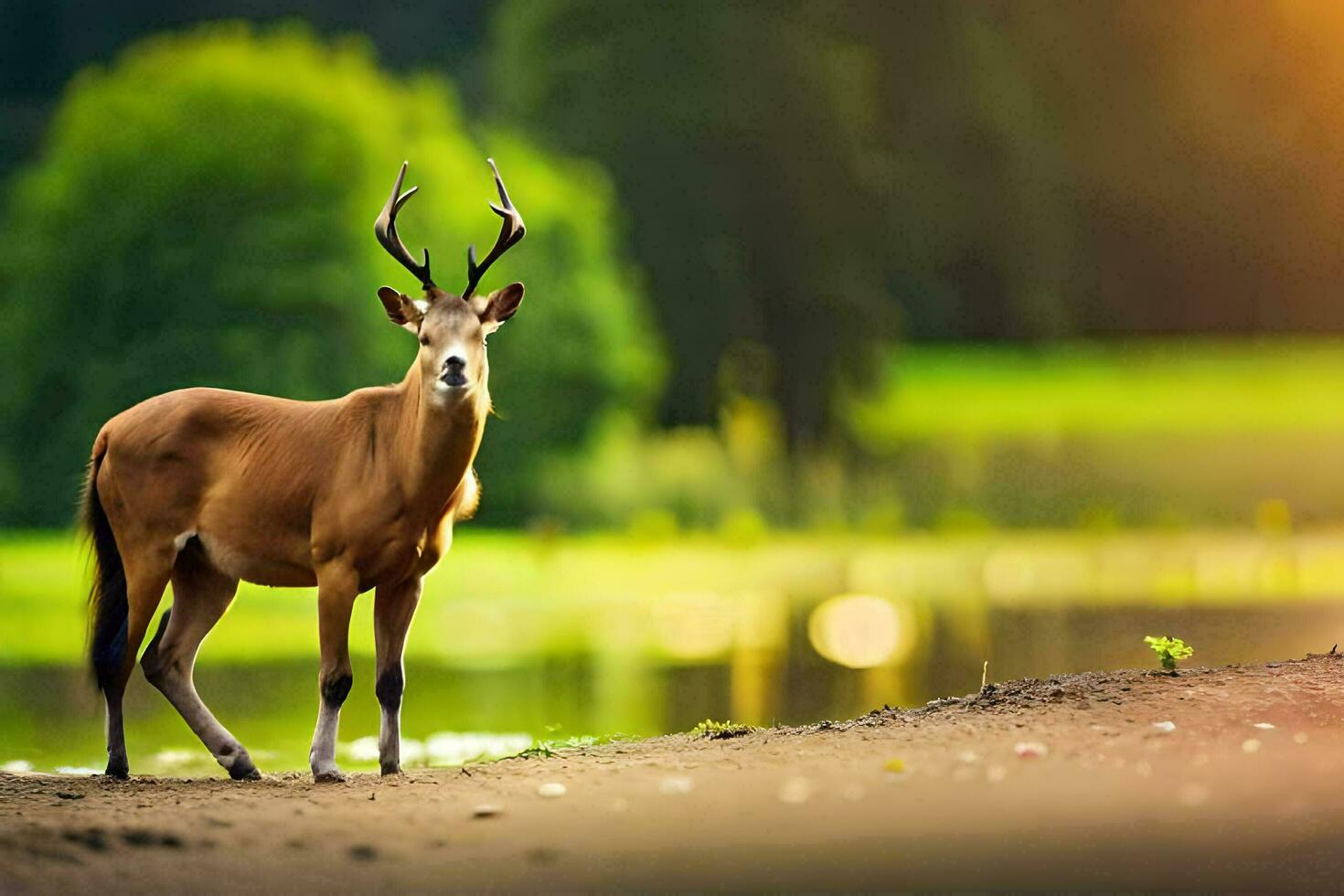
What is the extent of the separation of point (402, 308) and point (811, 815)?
126 inches

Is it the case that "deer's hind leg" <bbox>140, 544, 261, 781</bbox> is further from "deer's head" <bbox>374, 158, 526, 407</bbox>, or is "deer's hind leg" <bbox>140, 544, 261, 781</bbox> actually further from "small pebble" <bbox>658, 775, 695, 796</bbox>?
"small pebble" <bbox>658, 775, 695, 796</bbox>

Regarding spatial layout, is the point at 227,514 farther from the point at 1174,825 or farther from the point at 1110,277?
the point at 1110,277


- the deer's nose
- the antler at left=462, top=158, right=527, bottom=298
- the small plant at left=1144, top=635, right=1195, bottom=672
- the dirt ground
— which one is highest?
the antler at left=462, top=158, right=527, bottom=298

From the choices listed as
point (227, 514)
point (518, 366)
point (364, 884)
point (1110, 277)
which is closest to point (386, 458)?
point (227, 514)

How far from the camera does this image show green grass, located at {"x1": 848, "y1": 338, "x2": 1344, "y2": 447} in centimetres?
5766

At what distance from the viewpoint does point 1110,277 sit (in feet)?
196

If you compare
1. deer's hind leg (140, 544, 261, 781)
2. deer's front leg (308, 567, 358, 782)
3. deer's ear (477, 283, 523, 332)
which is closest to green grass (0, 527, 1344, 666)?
deer's hind leg (140, 544, 261, 781)

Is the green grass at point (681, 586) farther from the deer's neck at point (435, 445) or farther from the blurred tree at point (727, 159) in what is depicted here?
the blurred tree at point (727, 159)

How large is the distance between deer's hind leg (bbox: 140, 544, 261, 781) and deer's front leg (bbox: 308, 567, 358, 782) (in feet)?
1.90

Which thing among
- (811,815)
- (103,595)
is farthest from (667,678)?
(811,815)

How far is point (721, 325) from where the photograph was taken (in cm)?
4141

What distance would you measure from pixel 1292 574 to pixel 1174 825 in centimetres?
1724

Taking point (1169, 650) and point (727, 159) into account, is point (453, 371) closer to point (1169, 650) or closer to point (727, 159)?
point (1169, 650)

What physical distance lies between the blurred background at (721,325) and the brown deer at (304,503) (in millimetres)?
2322
